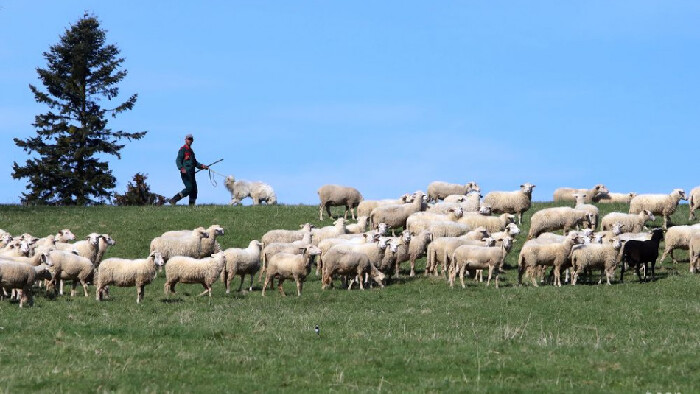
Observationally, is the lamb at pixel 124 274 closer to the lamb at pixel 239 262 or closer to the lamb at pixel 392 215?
the lamb at pixel 239 262

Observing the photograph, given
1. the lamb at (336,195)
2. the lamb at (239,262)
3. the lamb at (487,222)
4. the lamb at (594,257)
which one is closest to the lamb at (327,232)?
the lamb at (239,262)

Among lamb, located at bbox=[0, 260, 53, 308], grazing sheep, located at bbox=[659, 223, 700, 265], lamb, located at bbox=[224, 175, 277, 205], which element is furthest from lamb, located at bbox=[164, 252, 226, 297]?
lamb, located at bbox=[224, 175, 277, 205]

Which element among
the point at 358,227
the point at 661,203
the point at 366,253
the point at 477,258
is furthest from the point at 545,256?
the point at 661,203

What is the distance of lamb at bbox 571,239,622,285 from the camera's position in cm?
2477

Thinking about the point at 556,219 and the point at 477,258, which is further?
the point at 556,219

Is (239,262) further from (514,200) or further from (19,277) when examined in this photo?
(514,200)

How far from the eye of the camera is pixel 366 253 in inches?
982

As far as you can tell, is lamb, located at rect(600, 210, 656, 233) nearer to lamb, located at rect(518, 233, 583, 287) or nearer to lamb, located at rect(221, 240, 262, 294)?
lamb, located at rect(518, 233, 583, 287)

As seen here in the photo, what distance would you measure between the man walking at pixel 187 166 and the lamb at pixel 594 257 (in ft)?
62.5

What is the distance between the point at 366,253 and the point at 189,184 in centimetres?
1652

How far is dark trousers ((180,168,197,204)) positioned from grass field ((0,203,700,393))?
1488 centimetres

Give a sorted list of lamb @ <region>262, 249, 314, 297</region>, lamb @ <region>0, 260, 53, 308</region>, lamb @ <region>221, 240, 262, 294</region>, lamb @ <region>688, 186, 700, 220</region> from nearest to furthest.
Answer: lamb @ <region>0, 260, 53, 308</region>
lamb @ <region>262, 249, 314, 297</region>
lamb @ <region>221, 240, 262, 294</region>
lamb @ <region>688, 186, 700, 220</region>

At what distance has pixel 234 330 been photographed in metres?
16.4

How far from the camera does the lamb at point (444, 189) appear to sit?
4097cm
